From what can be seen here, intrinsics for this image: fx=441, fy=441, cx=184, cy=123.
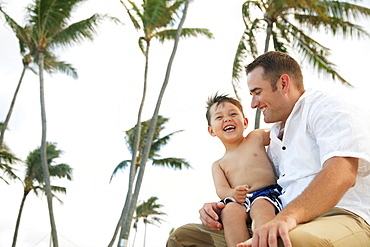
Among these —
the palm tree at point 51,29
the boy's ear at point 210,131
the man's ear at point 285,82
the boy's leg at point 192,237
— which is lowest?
the boy's leg at point 192,237

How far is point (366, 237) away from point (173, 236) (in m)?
1.23

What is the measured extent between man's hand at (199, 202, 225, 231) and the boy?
0.05m

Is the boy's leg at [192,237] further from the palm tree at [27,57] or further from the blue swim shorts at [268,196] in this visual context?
the palm tree at [27,57]

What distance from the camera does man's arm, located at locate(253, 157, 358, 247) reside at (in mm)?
1677

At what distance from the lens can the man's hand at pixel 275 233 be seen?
5.39 ft

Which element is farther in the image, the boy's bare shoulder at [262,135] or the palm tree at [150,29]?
the palm tree at [150,29]

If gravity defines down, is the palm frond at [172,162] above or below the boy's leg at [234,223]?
above

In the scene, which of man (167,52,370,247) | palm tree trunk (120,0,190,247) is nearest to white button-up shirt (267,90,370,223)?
man (167,52,370,247)

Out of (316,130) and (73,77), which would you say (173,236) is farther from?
(73,77)

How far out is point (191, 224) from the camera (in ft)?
9.32

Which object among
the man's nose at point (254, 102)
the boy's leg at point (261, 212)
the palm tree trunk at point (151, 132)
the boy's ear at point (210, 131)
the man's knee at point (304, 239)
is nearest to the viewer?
the man's knee at point (304, 239)

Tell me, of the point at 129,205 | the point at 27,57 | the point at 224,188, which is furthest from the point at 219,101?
the point at 27,57

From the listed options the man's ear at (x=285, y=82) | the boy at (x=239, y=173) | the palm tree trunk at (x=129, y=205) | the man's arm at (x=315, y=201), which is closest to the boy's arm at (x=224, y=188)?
the boy at (x=239, y=173)

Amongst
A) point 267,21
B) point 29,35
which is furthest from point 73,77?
point 267,21
